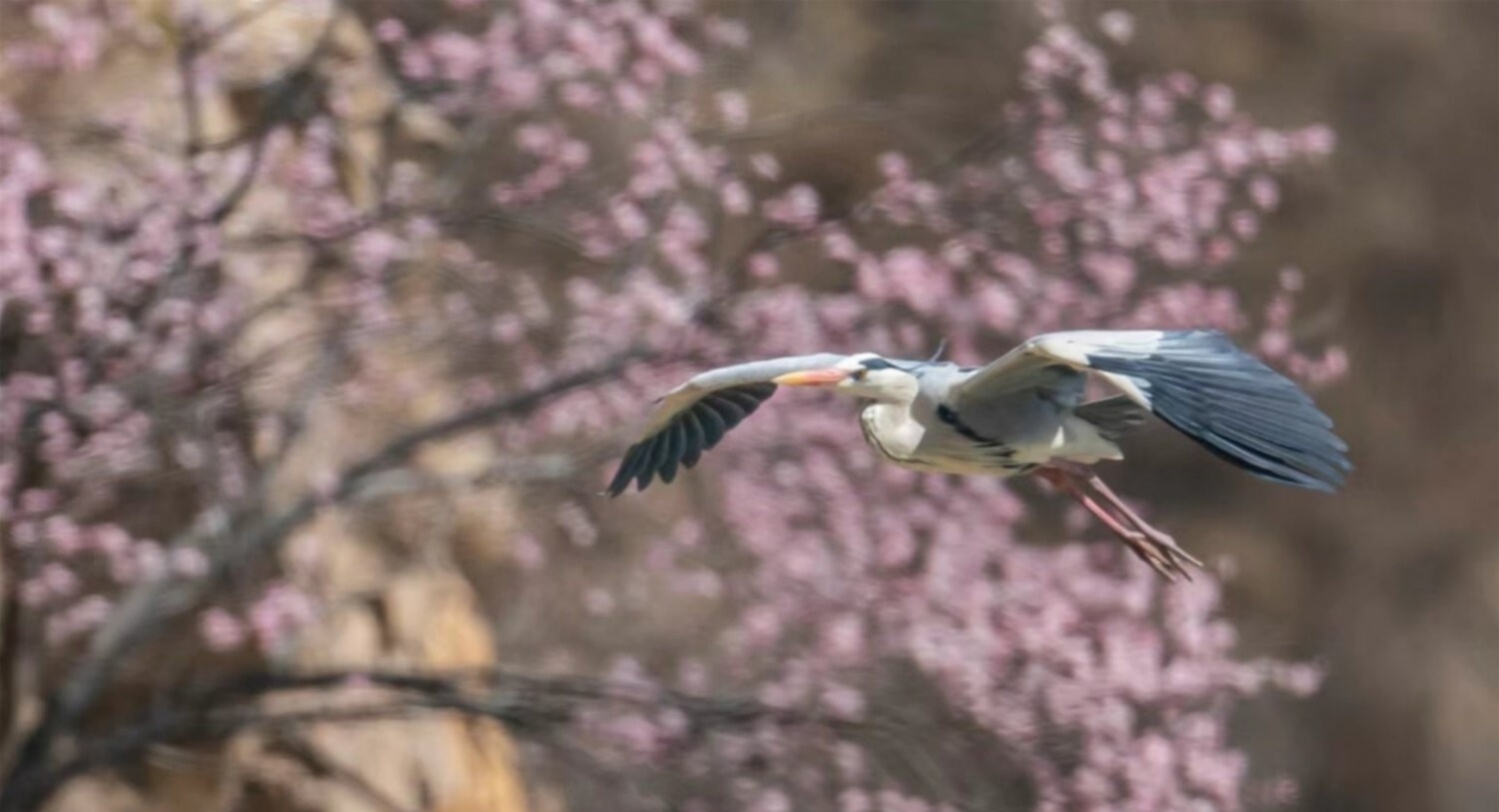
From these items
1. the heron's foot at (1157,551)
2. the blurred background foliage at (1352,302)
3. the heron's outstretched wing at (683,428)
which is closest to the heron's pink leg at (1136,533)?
the heron's foot at (1157,551)

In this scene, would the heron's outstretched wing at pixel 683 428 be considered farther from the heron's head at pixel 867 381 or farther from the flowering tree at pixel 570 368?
the flowering tree at pixel 570 368

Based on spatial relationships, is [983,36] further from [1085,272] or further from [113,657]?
[113,657]

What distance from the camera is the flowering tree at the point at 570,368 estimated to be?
3.66 meters

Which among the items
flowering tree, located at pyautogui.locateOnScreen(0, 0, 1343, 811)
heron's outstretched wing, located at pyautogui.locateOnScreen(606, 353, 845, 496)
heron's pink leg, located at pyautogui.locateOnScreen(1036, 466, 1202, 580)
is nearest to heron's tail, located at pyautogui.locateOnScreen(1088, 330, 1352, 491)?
heron's pink leg, located at pyautogui.locateOnScreen(1036, 466, 1202, 580)

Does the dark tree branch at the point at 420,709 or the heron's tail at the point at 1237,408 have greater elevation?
the dark tree branch at the point at 420,709

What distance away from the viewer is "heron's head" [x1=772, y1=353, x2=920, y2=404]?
2375mm

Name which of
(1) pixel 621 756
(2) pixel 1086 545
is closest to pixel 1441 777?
(2) pixel 1086 545

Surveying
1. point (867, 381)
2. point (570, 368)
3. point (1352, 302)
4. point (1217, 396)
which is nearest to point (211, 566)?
point (570, 368)

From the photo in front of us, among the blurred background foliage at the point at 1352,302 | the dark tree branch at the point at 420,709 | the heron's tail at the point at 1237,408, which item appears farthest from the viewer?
the blurred background foliage at the point at 1352,302

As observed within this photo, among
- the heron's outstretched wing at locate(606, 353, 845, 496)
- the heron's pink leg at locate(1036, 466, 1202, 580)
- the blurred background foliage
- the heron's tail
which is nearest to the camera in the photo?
the heron's tail

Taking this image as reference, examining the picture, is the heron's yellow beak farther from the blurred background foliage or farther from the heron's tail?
the blurred background foliage

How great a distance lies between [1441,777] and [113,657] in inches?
117

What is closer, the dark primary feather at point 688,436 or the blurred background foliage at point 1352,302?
the dark primary feather at point 688,436

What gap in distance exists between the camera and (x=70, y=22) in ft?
12.5
